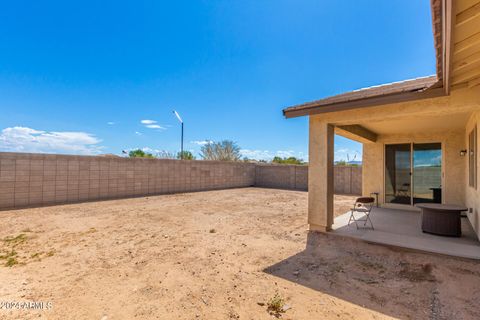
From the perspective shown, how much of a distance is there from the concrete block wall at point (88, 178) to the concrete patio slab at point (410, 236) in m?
9.15

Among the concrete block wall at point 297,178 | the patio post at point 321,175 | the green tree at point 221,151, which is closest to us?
the patio post at point 321,175

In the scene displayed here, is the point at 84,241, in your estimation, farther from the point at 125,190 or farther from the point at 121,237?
the point at 125,190

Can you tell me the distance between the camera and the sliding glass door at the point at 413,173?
23.7ft

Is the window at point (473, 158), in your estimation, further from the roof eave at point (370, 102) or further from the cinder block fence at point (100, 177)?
the cinder block fence at point (100, 177)

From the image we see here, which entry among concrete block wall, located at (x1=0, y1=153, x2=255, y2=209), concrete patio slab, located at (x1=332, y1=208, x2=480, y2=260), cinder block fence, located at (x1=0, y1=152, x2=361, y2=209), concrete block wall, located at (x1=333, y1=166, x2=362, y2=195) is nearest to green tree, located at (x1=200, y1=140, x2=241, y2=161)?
cinder block fence, located at (x1=0, y1=152, x2=361, y2=209)

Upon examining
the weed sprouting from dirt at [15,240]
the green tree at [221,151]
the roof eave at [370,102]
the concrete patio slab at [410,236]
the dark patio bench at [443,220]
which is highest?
the green tree at [221,151]

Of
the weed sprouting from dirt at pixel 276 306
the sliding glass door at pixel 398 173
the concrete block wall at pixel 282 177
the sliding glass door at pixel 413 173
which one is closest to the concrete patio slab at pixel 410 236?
the sliding glass door at pixel 413 173

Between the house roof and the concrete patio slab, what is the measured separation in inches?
103

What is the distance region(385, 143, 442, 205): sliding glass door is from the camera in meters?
7.23

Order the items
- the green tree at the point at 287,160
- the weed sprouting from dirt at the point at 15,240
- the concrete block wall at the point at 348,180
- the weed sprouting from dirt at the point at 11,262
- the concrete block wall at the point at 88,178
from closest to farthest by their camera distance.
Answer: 1. the weed sprouting from dirt at the point at 11,262
2. the weed sprouting from dirt at the point at 15,240
3. the concrete block wall at the point at 88,178
4. the concrete block wall at the point at 348,180
5. the green tree at the point at 287,160

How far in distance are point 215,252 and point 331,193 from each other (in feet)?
9.50

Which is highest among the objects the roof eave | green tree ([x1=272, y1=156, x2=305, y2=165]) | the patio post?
the roof eave

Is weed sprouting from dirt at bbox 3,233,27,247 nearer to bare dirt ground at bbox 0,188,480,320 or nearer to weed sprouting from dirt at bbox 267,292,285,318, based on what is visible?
bare dirt ground at bbox 0,188,480,320

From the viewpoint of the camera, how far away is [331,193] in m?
5.02
